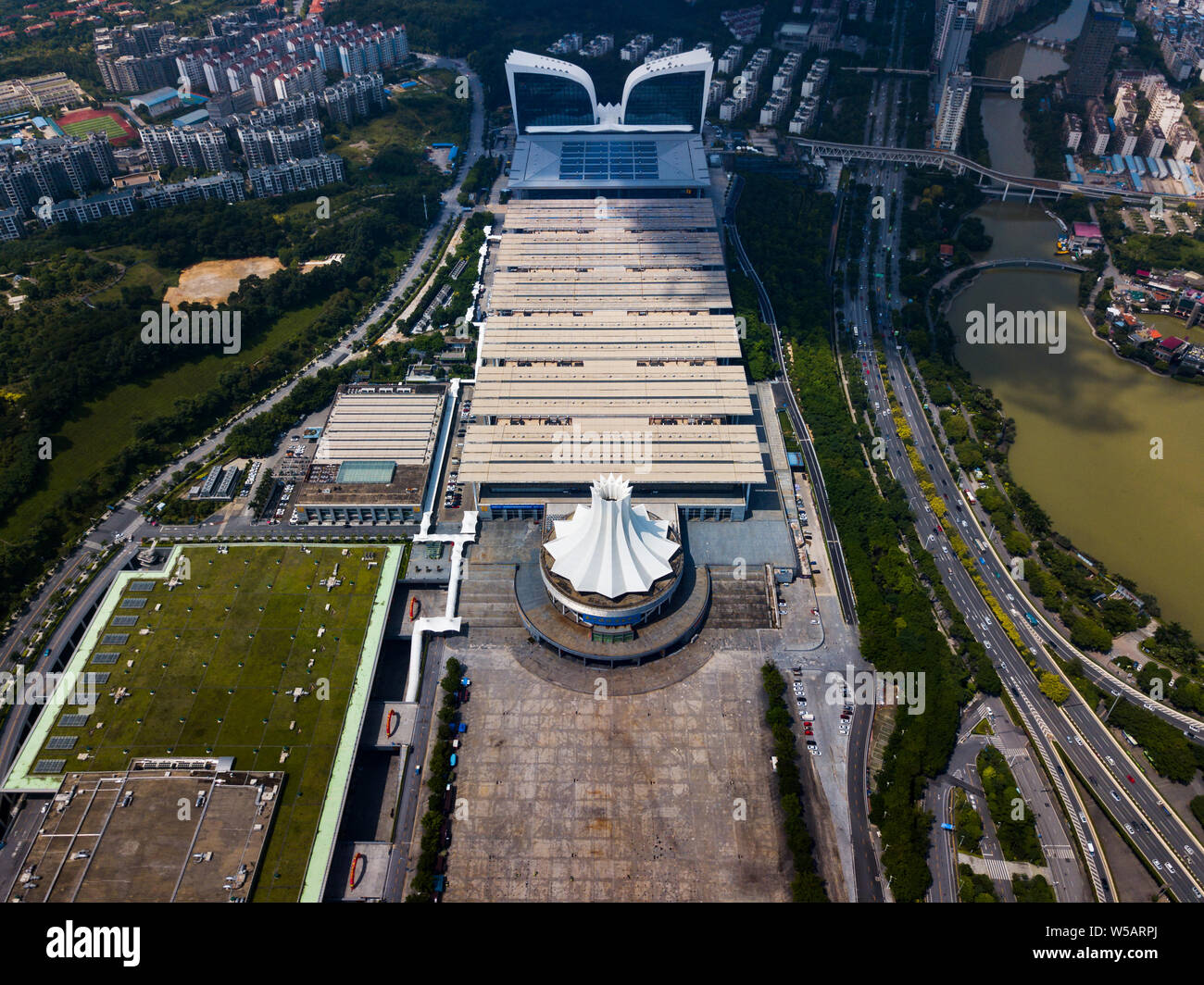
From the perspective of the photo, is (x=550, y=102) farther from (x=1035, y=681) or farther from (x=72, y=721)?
(x=72, y=721)

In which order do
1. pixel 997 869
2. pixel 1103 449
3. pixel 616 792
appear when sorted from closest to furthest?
pixel 997 869, pixel 616 792, pixel 1103 449

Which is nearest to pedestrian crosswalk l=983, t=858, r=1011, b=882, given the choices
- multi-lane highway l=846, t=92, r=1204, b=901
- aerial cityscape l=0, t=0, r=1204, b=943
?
aerial cityscape l=0, t=0, r=1204, b=943

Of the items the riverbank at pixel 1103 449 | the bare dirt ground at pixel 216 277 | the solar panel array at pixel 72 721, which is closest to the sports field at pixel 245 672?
the solar panel array at pixel 72 721

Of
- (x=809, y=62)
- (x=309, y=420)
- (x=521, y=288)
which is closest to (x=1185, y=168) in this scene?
(x=809, y=62)

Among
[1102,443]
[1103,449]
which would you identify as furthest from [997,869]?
[1102,443]

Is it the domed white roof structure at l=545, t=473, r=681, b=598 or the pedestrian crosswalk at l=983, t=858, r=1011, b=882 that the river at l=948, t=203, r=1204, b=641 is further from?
the domed white roof structure at l=545, t=473, r=681, b=598

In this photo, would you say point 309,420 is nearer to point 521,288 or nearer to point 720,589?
point 521,288
